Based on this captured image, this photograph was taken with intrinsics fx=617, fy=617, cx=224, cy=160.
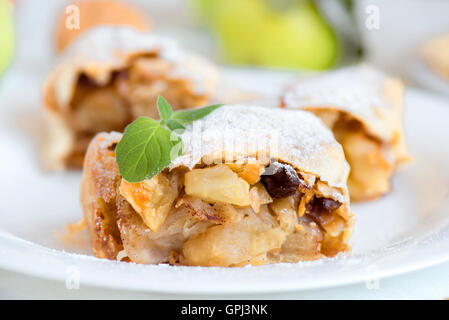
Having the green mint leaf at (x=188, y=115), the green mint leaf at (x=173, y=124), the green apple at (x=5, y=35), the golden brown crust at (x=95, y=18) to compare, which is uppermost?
the golden brown crust at (x=95, y=18)

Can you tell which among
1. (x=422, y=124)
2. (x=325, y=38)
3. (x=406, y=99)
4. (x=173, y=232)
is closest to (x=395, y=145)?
(x=422, y=124)

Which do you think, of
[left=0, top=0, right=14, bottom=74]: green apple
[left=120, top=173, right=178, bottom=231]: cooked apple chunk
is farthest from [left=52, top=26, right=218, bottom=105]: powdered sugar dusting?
[left=120, top=173, right=178, bottom=231]: cooked apple chunk

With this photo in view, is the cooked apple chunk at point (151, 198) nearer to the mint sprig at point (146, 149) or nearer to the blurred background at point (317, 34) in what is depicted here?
the mint sprig at point (146, 149)

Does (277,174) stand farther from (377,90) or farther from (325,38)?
(325,38)

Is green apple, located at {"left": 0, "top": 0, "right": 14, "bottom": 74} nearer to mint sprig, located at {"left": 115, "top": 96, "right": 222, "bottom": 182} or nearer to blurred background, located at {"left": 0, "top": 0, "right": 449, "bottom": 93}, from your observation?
blurred background, located at {"left": 0, "top": 0, "right": 449, "bottom": 93}

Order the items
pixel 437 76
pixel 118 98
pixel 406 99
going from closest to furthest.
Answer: pixel 118 98
pixel 406 99
pixel 437 76

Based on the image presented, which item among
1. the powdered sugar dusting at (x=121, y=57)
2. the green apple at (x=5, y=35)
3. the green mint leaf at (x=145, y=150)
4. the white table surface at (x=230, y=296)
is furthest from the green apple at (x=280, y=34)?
the white table surface at (x=230, y=296)

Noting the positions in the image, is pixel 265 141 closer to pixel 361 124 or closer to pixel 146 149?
pixel 146 149
